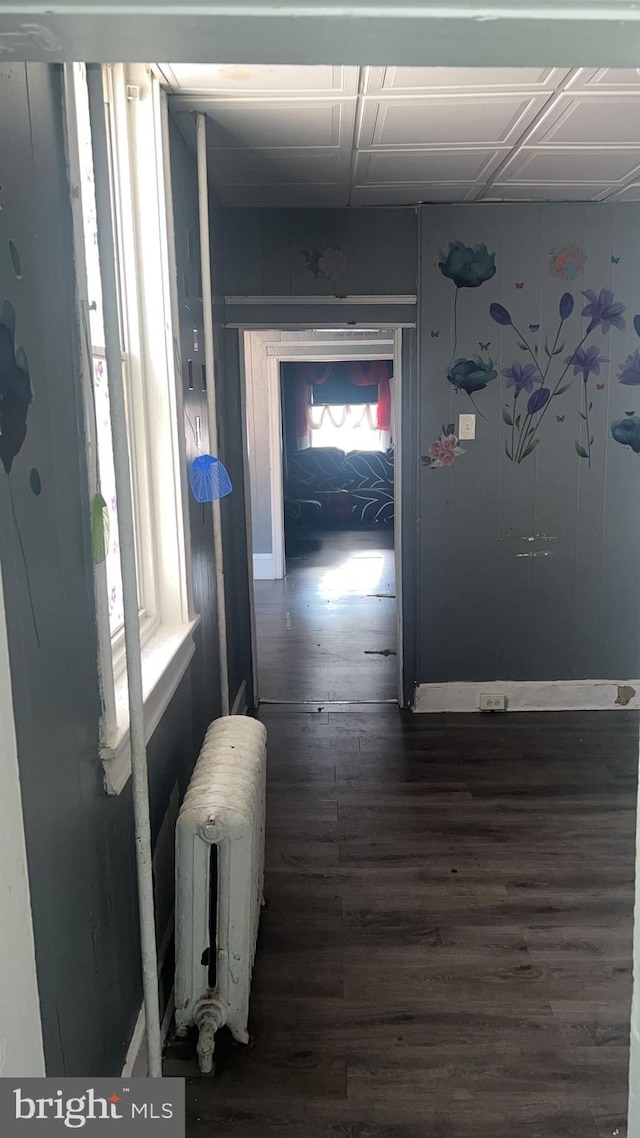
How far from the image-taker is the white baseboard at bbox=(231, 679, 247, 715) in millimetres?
3837

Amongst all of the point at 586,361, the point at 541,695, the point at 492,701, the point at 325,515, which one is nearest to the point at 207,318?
the point at 586,361

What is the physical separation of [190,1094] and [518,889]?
1199 millimetres

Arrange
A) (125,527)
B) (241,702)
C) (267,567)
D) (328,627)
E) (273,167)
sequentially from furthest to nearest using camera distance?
(267,567) < (328,627) < (241,702) < (273,167) < (125,527)

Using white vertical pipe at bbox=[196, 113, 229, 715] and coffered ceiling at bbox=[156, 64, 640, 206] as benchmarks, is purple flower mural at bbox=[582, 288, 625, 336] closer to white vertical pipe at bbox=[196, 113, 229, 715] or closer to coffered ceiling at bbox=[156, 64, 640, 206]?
coffered ceiling at bbox=[156, 64, 640, 206]

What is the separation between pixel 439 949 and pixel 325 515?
29.9 feet

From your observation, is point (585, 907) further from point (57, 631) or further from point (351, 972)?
point (57, 631)

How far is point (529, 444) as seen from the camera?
3900 millimetres

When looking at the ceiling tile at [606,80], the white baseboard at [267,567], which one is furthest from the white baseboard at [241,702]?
the white baseboard at [267,567]

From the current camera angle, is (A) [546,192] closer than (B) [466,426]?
Yes

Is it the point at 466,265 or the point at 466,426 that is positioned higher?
the point at 466,265

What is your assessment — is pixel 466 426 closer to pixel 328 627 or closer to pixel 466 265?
pixel 466 265

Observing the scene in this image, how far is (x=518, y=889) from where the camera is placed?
2.60 metres

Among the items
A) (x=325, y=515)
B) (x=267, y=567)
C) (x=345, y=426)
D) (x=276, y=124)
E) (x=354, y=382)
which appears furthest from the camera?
(x=345, y=426)

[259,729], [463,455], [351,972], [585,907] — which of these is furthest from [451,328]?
[351,972]
